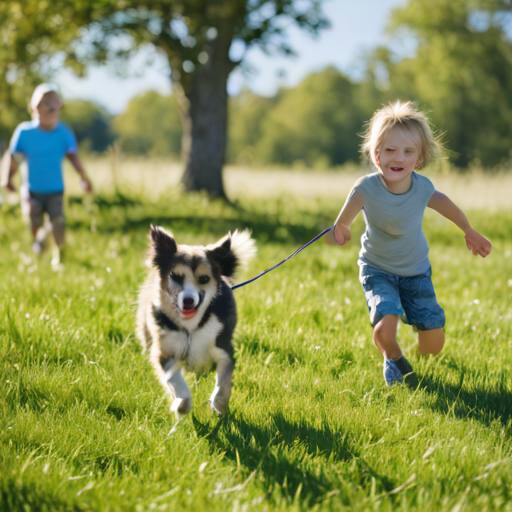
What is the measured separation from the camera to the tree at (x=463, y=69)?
37.6 meters

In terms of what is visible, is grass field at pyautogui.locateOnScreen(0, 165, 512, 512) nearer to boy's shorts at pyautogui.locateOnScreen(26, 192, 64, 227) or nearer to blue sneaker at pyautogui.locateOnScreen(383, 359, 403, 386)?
blue sneaker at pyautogui.locateOnScreen(383, 359, 403, 386)

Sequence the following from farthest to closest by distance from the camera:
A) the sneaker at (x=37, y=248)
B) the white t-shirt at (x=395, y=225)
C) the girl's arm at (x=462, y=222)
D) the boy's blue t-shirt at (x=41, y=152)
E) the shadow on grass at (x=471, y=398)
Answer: the sneaker at (x=37, y=248)
the boy's blue t-shirt at (x=41, y=152)
the white t-shirt at (x=395, y=225)
the girl's arm at (x=462, y=222)
the shadow on grass at (x=471, y=398)

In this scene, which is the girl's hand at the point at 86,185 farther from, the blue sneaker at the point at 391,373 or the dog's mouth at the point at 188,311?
the blue sneaker at the point at 391,373

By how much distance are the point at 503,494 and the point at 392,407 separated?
34.8 inches

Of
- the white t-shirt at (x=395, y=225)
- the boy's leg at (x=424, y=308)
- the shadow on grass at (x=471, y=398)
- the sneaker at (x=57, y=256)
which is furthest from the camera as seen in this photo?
the sneaker at (x=57, y=256)

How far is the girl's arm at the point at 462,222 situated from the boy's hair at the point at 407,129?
30 cm

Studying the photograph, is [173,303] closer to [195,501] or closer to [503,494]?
[195,501]

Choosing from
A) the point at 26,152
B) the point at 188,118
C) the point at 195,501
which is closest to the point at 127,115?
the point at 188,118

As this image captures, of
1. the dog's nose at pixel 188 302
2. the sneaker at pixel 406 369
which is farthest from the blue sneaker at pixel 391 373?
the dog's nose at pixel 188 302

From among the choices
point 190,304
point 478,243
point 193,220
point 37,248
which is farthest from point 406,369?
point 193,220

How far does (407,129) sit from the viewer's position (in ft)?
12.1

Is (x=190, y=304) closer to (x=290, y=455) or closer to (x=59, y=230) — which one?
(x=290, y=455)

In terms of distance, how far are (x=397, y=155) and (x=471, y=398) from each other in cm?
167

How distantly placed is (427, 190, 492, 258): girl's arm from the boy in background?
4612 mm
